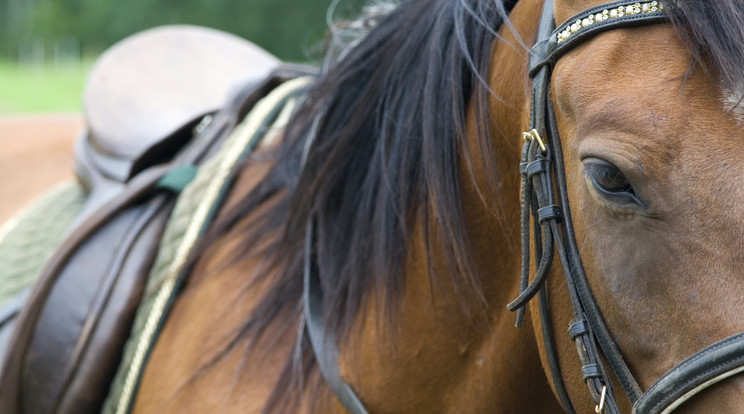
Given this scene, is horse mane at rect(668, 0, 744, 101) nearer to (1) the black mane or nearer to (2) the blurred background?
(1) the black mane

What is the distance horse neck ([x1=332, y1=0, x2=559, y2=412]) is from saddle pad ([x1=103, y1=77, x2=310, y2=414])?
1.49ft

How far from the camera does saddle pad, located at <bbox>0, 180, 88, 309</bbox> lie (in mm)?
1959

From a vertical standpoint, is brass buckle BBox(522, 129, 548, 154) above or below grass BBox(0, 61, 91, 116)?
below

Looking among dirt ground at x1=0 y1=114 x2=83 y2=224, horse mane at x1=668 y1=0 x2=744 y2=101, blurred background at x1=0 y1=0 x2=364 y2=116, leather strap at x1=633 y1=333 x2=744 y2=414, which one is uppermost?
blurred background at x1=0 y1=0 x2=364 y2=116

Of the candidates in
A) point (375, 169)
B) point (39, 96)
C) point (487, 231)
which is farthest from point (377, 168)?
point (39, 96)

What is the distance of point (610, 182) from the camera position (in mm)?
972

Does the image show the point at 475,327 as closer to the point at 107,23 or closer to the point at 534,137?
the point at 534,137

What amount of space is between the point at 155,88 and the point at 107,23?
23098 mm

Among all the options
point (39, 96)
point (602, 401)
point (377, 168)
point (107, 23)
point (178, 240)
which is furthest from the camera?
point (107, 23)

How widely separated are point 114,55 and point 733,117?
5.98ft

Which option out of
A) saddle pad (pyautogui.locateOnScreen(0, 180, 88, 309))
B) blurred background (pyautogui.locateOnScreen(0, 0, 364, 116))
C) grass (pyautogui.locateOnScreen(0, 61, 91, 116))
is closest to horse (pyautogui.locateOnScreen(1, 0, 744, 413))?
saddle pad (pyautogui.locateOnScreen(0, 180, 88, 309))

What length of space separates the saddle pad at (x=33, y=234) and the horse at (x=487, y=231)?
1.61ft

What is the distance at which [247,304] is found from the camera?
63.5 inches

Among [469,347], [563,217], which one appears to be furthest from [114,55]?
[563,217]
